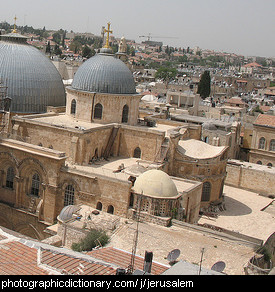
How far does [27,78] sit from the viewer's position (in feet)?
88.3

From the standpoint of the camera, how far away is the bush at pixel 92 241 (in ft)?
53.0

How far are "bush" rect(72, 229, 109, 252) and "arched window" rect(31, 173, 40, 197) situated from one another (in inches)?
245

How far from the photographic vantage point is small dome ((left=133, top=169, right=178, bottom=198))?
62.6ft

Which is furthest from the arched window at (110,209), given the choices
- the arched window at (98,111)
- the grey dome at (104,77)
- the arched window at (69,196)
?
the grey dome at (104,77)

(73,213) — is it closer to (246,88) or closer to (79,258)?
(79,258)

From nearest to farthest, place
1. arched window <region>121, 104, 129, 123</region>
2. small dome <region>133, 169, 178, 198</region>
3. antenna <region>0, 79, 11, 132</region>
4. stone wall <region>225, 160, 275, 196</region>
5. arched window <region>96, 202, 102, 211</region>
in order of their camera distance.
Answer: small dome <region>133, 169, 178, 198</region>, arched window <region>96, 202, 102, 211</region>, antenna <region>0, 79, 11, 132</region>, arched window <region>121, 104, 129, 123</region>, stone wall <region>225, 160, 275, 196</region>

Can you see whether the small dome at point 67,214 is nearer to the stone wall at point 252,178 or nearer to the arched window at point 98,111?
the arched window at point 98,111

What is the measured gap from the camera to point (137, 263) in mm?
13000

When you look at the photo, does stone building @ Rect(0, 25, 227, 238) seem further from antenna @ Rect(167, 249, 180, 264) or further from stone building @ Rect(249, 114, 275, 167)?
stone building @ Rect(249, 114, 275, 167)

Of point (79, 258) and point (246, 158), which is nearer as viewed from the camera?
point (79, 258)

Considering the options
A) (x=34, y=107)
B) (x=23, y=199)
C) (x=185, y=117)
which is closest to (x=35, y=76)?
(x=34, y=107)

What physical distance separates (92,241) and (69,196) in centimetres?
547

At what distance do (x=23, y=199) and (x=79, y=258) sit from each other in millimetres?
11586

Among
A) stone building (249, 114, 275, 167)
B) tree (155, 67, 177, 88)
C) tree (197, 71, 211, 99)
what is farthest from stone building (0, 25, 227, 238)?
tree (155, 67, 177, 88)
